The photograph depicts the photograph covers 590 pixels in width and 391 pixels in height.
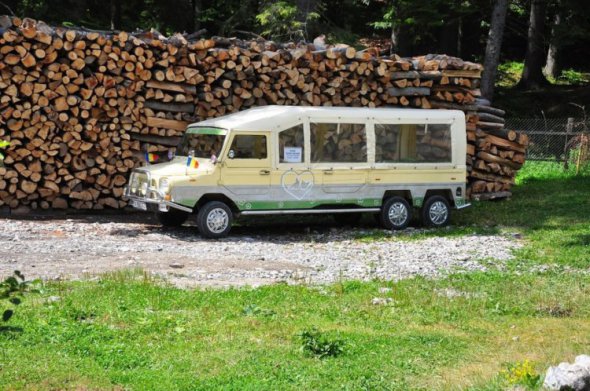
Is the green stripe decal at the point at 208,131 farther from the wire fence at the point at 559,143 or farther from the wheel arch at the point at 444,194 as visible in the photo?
the wire fence at the point at 559,143

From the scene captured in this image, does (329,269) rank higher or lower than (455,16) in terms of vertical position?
lower

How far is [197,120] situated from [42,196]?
3.21 metres

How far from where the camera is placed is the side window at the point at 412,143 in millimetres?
16031

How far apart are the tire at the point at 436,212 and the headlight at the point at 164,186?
4959 millimetres

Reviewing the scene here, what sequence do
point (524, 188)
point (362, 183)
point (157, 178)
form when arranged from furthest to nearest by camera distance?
1. point (524, 188)
2. point (362, 183)
3. point (157, 178)

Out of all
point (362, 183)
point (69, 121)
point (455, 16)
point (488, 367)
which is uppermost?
point (455, 16)

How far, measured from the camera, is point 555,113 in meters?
31.5

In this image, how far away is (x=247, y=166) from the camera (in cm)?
1480

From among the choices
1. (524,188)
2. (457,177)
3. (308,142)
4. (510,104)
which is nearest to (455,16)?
(510,104)

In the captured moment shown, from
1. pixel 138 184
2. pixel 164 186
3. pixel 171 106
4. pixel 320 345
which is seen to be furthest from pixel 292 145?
pixel 320 345

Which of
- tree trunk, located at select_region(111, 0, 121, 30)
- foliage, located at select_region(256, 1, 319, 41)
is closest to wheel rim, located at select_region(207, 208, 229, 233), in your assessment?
foliage, located at select_region(256, 1, 319, 41)

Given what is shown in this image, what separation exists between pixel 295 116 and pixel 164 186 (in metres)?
2.54

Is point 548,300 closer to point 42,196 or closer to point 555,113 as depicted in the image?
point 42,196

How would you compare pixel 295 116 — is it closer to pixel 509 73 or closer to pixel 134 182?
pixel 134 182
